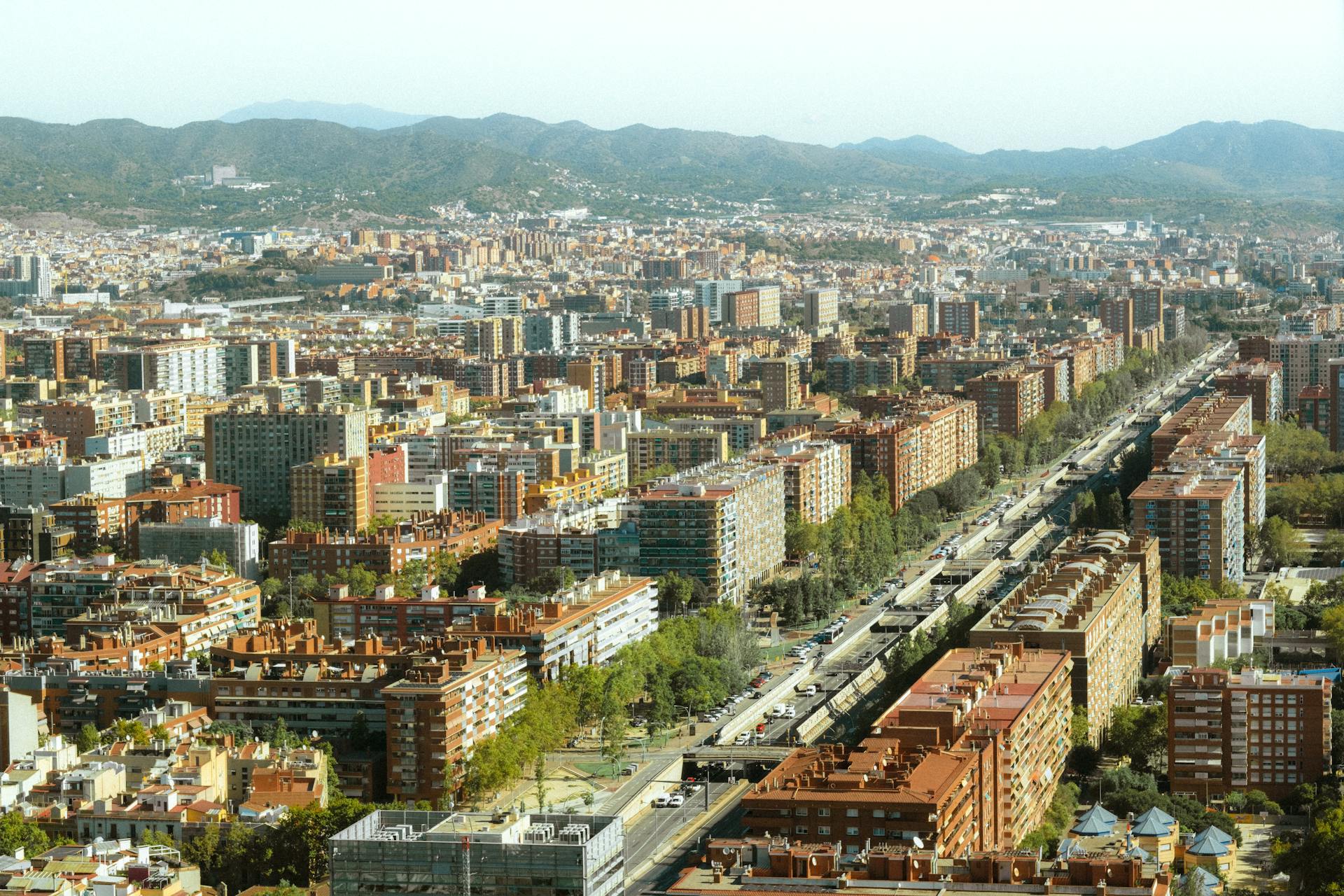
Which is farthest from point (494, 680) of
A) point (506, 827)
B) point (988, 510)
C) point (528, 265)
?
point (528, 265)

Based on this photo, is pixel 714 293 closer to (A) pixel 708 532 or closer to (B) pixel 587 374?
(B) pixel 587 374

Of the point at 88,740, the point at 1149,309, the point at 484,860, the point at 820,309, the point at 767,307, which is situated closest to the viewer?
the point at 484,860

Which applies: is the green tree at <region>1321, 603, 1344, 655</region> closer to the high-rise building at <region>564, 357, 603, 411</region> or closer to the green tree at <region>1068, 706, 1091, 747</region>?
the green tree at <region>1068, 706, 1091, 747</region>

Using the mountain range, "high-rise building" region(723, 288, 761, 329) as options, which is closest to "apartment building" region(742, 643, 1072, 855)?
"high-rise building" region(723, 288, 761, 329)

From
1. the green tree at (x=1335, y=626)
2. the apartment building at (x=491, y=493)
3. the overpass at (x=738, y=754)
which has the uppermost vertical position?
the apartment building at (x=491, y=493)

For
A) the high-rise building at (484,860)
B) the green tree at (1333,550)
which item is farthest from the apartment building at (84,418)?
the high-rise building at (484,860)

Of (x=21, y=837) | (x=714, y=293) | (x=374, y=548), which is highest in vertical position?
(x=714, y=293)

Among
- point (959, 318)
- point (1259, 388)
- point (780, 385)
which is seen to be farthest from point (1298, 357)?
point (959, 318)

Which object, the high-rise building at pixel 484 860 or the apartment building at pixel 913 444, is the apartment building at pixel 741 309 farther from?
the high-rise building at pixel 484 860
